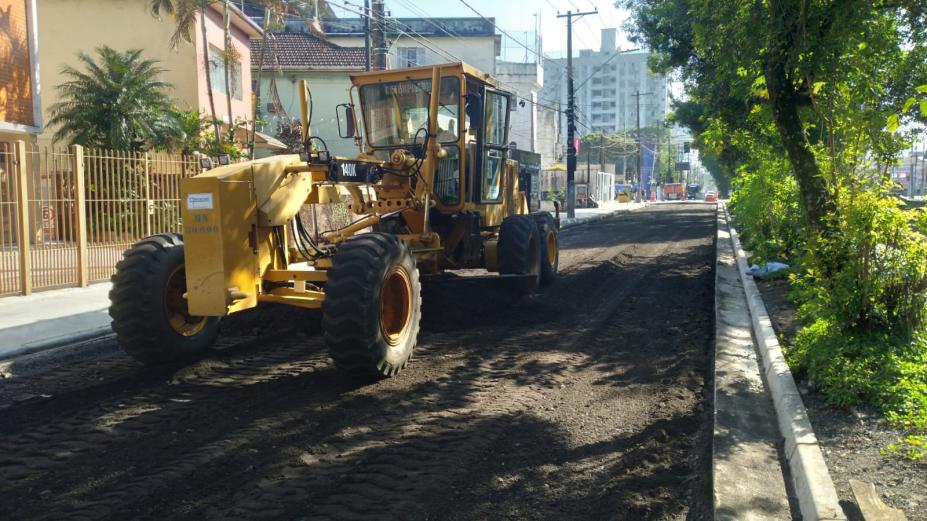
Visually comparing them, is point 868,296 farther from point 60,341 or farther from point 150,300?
point 60,341

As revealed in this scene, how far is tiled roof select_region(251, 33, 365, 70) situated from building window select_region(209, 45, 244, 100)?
8.25 meters

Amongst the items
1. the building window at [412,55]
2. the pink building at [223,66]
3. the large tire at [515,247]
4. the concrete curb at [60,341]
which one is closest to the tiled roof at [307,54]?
the pink building at [223,66]

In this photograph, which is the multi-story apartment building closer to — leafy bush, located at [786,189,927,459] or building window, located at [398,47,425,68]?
building window, located at [398,47,425,68]

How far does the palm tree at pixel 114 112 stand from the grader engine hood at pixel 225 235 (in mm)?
16100

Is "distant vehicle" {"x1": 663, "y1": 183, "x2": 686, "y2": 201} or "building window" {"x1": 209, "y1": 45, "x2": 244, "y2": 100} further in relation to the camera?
"distant vehicle" {"x1": 663, "y1": 183, "x2": 686, "y2": 201}

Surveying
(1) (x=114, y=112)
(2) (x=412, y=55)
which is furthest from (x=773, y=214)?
(2) (x=412, y=55)

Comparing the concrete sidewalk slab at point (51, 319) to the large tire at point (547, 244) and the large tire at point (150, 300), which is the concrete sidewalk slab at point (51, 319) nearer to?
the large tire at point (150, 300)

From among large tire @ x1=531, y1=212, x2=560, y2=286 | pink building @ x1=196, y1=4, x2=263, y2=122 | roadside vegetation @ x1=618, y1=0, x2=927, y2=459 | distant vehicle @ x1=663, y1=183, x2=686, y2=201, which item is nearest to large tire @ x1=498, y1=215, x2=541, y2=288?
large tire @ x1=531, y1=212, x2=560, y2=286

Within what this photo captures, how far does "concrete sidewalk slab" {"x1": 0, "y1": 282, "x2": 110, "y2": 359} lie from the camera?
8383 millimetres

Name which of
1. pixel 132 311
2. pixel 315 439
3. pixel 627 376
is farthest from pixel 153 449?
pixel 627 376

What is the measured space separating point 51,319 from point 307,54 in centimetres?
3450

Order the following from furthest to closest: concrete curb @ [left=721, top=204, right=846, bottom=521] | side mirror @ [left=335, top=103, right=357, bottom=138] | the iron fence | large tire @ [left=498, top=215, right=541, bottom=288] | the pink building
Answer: the pink building, the iron fence, large tire @ [left=498, top=215, right=541, bottom=288], side mirror @ [left=335, top=103, right=357, bottom=138], concrete curb @ [left=721, top=204, right=846, bottom=521]

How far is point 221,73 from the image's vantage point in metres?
29.9

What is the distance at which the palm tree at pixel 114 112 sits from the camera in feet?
68.9
